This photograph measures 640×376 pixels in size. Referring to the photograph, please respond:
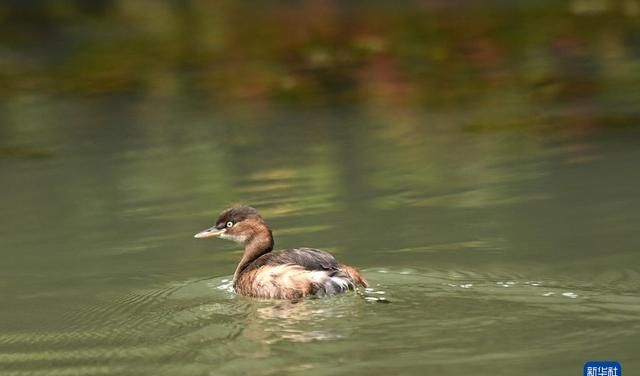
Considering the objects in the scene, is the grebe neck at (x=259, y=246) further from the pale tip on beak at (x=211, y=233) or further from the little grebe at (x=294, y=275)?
the pale tip on beak at (x=211, y=233)

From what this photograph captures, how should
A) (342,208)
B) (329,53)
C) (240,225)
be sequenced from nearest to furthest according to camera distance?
(240,225)
(342,208)
(329,53)

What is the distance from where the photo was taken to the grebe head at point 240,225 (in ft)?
31.0

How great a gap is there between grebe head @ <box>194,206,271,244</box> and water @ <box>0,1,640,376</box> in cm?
30

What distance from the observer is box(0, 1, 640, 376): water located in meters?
7.40

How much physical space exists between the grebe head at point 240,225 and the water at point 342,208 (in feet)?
0.97

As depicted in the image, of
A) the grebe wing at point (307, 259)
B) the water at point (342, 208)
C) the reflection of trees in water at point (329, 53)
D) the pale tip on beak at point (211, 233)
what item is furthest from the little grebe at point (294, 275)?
the reflection of trees in water at point (329, 53)

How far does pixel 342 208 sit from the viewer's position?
11.5 metres

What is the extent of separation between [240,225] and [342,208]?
6.84ft

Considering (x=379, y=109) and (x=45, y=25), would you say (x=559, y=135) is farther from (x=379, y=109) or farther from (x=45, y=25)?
(x=45, y=25)

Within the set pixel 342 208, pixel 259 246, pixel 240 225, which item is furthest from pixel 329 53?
pixel 259 246

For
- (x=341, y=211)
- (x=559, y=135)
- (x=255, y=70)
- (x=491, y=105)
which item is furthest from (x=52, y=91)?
(x=341, y=211)

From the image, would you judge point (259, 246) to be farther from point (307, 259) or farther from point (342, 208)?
point (342, 208)

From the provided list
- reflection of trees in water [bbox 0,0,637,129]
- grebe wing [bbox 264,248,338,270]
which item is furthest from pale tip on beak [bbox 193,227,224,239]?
reflection of trees in water [bbox 0,0,637,129]

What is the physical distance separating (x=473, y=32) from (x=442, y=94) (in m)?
4.44
